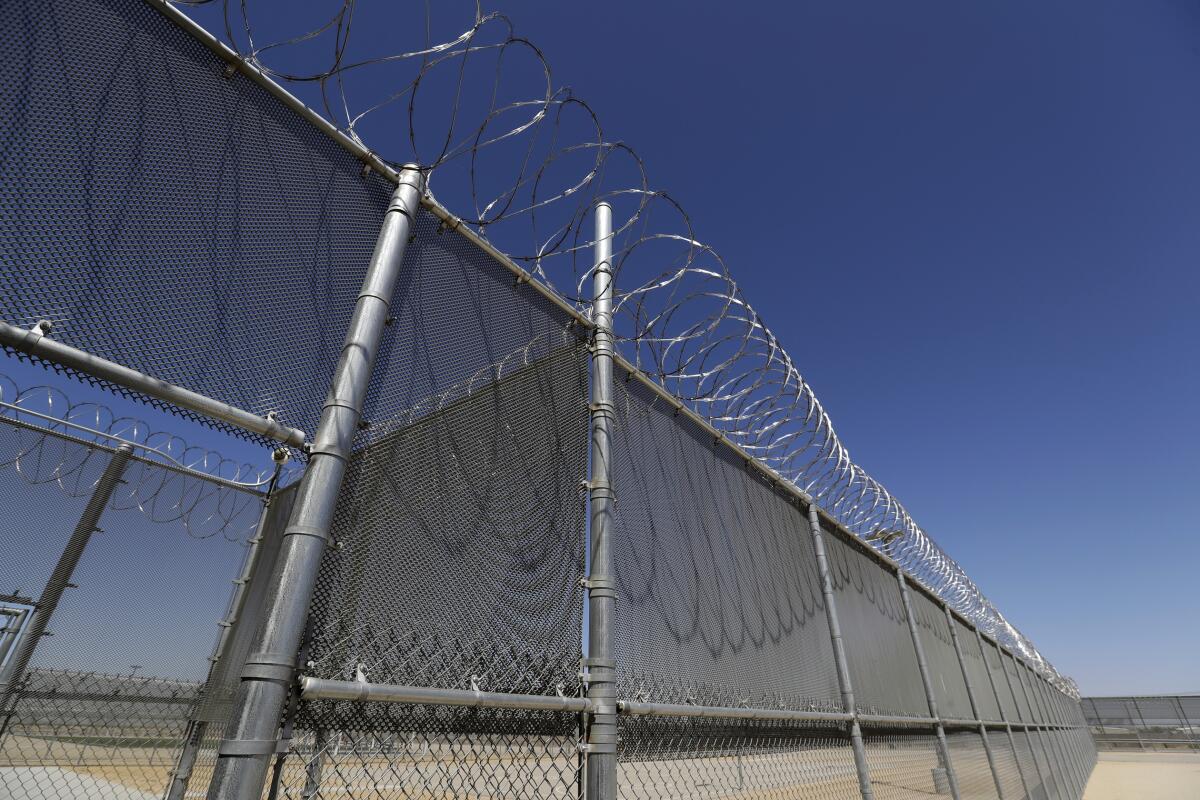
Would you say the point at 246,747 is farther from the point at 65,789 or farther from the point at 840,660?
the point at 65,789

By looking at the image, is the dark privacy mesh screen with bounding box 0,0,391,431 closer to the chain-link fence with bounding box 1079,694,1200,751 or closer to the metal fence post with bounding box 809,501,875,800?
the metal fence post with bounding box 809,501,875,800

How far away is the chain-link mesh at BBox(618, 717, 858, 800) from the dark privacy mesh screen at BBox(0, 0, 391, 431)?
2.08 meters

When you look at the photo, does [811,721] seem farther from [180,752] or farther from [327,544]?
[180,752]

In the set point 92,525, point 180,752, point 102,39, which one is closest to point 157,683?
point 180,752

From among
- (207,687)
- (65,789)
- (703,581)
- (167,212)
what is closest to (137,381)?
(167,212)

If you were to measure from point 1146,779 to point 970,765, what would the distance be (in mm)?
22817

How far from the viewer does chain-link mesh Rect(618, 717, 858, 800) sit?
272 centimetres

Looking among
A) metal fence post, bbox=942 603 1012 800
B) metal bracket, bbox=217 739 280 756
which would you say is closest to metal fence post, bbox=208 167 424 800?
metal bracket, bbox=217 739 280 756

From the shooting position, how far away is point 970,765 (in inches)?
277

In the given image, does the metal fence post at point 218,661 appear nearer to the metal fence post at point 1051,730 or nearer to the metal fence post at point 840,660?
the metal fence post at point 840,660

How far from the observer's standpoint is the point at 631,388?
12.1 feet

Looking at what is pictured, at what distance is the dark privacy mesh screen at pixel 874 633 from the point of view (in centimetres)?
510

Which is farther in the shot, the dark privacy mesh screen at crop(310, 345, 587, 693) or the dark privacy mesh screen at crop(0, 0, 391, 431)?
the dark privacy mesh screen at crop(310, 345, 587, 693)

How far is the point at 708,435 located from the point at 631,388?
0.95 meters
